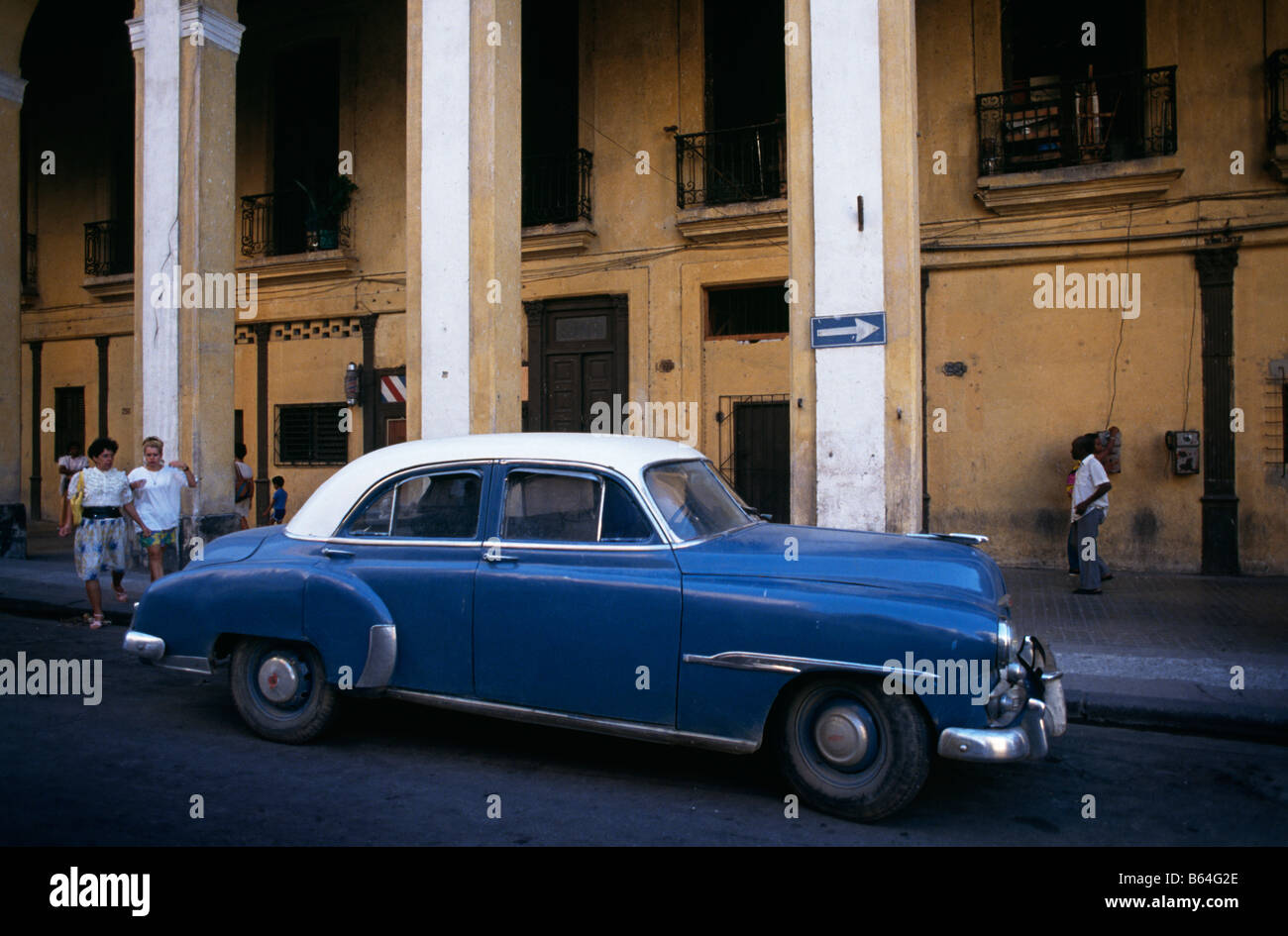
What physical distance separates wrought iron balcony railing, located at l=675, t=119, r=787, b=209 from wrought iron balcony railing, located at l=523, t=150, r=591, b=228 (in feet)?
4.67

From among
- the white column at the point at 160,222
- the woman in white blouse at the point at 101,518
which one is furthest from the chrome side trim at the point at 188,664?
the white column at the point at 160,222

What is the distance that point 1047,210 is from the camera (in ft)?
36.6

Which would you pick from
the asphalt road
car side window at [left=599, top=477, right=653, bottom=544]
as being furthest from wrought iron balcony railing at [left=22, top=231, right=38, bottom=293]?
car side window at [left=599, top=477, right=653, bottom=544]

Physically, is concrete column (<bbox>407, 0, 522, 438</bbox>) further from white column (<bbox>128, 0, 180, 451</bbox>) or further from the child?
the child

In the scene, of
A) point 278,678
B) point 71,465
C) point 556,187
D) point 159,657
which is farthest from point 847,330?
point 71,465

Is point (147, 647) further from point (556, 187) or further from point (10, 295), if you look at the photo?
point (10, 295)

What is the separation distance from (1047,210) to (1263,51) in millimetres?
2728

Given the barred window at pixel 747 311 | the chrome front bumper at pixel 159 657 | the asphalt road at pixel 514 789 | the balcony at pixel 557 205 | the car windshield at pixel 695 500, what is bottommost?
the asphalt road at pixel 514 789

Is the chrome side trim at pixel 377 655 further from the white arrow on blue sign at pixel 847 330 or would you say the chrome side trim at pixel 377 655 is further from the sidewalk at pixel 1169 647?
the white arrow on blue sign at pixel 847 330

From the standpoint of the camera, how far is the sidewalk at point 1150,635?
18.1 feet

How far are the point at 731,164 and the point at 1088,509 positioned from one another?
6270mm

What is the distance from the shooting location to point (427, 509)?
193 inches

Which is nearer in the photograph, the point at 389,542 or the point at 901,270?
the point at 389,542

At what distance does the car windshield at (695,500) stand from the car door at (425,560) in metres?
0.91
